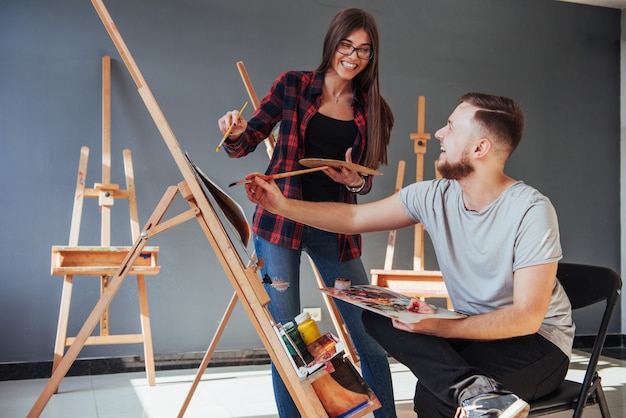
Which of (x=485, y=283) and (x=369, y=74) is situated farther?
(x=369, y=74)

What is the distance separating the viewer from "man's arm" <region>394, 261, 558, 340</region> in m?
1.34

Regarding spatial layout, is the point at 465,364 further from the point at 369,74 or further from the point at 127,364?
the point at 127,364

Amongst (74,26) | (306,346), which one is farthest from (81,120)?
(306,346)

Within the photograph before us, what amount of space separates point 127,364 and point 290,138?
2.22 meters

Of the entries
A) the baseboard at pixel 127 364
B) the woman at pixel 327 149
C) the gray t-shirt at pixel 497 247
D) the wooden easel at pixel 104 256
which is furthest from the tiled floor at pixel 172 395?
the gray t-shirt at pixel 497 247

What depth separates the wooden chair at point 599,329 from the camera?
146cm

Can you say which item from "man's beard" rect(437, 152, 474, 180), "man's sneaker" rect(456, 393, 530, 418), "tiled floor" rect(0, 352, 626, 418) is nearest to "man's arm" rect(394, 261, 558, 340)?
"man's sneaker" rect(456, 393, 530, 418)

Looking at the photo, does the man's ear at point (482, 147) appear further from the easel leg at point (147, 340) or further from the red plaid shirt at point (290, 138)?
the easel leg at point (147, 340)

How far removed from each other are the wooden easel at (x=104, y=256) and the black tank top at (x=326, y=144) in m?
1.50

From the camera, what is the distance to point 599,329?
1652mm

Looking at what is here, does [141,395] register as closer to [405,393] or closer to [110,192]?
[110,192]

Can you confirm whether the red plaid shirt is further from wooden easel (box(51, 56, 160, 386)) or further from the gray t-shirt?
wooden easel (box(51, 56, 160, 386))

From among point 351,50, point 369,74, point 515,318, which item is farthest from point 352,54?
point 515,318

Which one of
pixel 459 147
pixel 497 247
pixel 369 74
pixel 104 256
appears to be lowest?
pixel 104 256
